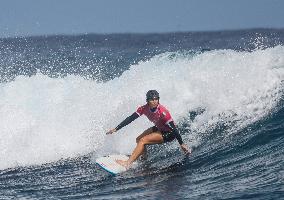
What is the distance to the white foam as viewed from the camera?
13133mm

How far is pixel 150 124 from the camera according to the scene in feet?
45.9

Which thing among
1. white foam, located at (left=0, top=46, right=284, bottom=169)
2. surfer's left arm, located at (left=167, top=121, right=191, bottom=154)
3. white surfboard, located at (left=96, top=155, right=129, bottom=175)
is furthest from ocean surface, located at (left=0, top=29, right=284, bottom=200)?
surfer's left arm, located at (left=167, top=121, right=191, bottom=154)

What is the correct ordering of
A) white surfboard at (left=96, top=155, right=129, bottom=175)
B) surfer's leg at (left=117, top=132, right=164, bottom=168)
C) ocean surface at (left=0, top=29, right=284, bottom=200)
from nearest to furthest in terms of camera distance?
ocean surface at (left=0, top=29, right=284, bottom=200)
white surfboard at (left=96, top=155, right=129, bottom=175)
surfer's leg at (left=117, top=132, right=164, bottom=168)

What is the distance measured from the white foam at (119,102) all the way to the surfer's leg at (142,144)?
1674mm

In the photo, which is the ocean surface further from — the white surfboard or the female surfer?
the female surfer

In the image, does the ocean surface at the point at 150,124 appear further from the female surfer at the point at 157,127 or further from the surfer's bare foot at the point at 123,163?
the female surfer at the point at 157,127

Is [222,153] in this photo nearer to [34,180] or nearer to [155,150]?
[155,150]

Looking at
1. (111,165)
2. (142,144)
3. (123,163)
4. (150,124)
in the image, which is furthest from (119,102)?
(111,165)

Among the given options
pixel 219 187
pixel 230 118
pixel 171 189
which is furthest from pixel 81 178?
pixel 230 118

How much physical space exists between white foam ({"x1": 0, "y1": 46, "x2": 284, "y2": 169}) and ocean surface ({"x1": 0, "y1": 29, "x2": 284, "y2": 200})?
3 cm

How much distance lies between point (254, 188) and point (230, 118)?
5713mm

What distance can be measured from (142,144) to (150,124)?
326cm

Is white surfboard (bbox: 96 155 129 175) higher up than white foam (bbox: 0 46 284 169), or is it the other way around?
white foam (bbox: 0 46 284 169)

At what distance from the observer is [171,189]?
845 centimetres
